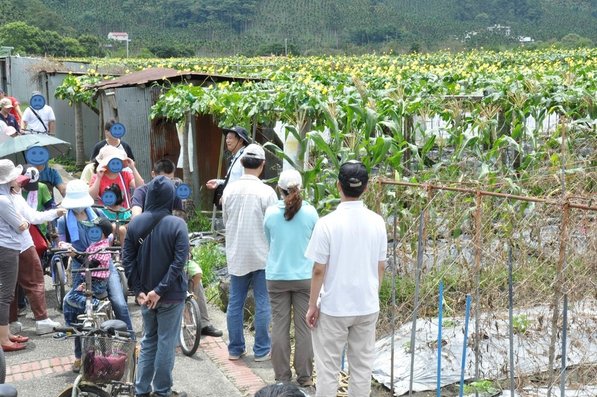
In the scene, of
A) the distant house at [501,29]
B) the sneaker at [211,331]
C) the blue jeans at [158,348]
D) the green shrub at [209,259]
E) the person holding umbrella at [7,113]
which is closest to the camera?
the blue jeans at [158,348]

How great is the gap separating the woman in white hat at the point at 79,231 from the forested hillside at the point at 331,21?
249 ft

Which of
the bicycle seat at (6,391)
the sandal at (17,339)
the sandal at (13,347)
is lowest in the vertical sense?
the sandal at (13,347)

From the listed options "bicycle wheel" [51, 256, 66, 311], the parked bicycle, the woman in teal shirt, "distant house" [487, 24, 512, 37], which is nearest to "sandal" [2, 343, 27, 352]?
"bicycle wheel" [51, 256, 66, 311]

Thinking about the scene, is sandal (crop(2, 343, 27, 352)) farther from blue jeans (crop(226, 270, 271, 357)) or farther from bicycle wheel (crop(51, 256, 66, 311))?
blue jeans (crop(226, 270, 271, 357))

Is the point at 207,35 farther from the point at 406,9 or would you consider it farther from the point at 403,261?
the point at 403,261

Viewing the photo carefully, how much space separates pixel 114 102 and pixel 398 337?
8903 mm

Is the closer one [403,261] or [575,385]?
[575,385]

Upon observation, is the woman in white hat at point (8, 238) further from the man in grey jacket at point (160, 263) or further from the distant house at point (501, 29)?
the distant house at point (501, 29)

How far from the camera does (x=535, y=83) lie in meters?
11.4

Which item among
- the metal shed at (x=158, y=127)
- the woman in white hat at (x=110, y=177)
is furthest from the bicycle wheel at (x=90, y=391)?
the metal shed at (x=158, y=127)

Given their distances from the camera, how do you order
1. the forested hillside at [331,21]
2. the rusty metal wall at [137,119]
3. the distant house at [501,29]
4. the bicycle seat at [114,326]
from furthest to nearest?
the distant house at [501,29], the forested hillside at [331,21], the rusty metal wall at [137,119], the bicycle seat at [114,326]

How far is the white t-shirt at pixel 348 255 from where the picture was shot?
5.43 metres

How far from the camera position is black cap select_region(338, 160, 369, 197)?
17.7ft

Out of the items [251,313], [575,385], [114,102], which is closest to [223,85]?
[114,102]
